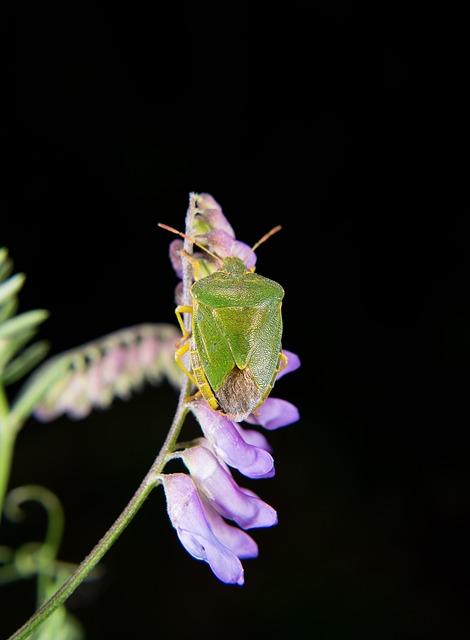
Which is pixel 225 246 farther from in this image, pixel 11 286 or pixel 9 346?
pixel 9 346

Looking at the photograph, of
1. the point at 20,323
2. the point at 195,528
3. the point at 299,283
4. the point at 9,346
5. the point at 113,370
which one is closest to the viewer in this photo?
the point at 195,528

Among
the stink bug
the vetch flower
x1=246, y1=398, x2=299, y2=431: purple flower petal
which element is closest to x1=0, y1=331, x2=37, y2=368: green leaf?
the vetch flower

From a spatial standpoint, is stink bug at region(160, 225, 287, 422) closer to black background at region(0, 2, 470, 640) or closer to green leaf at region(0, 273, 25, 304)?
green leaf at region(0, 273, 25, 304)

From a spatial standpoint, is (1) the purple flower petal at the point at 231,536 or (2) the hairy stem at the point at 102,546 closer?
(2) the hairy stem at the point at 102,546

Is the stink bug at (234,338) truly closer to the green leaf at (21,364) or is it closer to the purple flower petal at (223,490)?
the purple flower petal at (223,490)

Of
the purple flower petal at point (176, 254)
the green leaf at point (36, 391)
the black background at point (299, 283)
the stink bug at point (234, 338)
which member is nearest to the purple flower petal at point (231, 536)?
the stink bug at point (234, 338)

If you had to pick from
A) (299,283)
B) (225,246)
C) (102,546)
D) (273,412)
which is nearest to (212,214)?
(225,246)

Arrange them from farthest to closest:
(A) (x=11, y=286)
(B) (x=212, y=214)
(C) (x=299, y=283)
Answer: (C) (x=299, y=283) → (A) (x=11, y=286) → (B) (x=212, y=214)

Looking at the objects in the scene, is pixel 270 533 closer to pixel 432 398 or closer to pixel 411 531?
pixel 411 531
